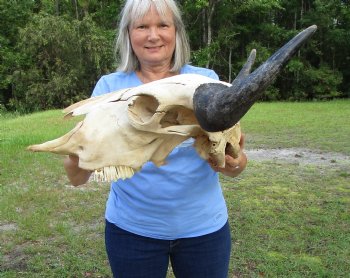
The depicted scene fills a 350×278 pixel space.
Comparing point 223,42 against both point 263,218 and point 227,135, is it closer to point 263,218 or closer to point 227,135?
point 263,218

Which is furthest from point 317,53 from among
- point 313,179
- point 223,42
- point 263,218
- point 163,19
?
point 163,19

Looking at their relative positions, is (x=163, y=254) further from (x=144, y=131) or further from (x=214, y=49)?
(x=214, y=49)

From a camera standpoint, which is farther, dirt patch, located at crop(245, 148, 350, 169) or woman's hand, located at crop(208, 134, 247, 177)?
dirt patch, located at crop(245, 148, 350, 169)

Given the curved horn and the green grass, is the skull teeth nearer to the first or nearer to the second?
the curved horn

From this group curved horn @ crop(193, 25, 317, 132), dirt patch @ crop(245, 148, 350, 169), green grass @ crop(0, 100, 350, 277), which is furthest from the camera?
dirt patch @ crop(245, 148, 350, 169)

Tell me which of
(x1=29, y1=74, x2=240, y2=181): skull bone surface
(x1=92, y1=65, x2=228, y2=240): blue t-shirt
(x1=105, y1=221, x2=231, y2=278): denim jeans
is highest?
(x1=29, y1=74, x2=240, y2=181): skull bone surface

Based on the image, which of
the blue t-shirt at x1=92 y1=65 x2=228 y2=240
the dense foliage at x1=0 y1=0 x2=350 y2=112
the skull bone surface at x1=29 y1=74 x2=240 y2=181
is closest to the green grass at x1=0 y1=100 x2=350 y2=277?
the blue t-shirt at x1=92 y1=65 x2=228 y2=240

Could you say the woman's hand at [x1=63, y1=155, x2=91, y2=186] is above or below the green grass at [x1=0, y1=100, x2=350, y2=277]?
above

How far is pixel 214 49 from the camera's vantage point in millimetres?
25250

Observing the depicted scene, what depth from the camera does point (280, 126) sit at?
11.9 m

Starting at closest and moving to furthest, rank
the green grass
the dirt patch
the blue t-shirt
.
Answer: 1. the blue t-shirt
2. the green grass
3. the dirt patch

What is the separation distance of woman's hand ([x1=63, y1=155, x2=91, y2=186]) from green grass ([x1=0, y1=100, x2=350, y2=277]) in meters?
2.04

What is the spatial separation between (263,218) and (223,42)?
22.2 m

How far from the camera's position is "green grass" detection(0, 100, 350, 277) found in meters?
3.81
